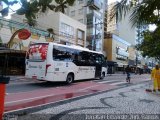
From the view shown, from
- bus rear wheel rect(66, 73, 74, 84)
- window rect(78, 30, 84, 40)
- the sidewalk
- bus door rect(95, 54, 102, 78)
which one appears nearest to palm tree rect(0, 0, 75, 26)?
the sidewalk

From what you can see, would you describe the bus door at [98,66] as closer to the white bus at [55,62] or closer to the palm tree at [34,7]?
the white bus at [55,62]

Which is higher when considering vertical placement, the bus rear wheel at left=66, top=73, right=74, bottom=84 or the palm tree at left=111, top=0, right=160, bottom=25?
the palm tree at left=111, top=0, right=160, bottom=25

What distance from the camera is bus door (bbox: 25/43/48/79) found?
18609mm

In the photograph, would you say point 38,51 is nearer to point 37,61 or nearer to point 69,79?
point 37,61

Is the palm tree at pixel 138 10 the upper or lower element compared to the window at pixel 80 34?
lower

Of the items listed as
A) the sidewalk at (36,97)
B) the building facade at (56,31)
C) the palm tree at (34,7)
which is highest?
the building facade at (56,31)

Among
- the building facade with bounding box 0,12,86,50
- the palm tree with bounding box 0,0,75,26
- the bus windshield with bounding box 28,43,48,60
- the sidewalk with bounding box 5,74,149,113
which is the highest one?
the building facade with bounding box 0,12,86,50

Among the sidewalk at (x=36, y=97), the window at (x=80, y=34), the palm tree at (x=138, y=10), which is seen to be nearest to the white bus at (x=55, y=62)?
the sidewalk at (x=36, y=97)

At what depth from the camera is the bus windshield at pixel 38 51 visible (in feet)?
61.2

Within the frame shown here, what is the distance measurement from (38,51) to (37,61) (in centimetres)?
69

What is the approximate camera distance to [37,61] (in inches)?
746

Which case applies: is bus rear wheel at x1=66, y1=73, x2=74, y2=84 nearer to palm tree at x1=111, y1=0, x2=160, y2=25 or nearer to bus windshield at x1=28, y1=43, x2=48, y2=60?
bus windshield at x1=28, y1=43, x2=48, y2=60

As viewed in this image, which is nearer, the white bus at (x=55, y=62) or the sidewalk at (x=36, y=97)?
the sidewalk at (x=36, y=97)

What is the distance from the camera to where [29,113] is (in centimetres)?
791
